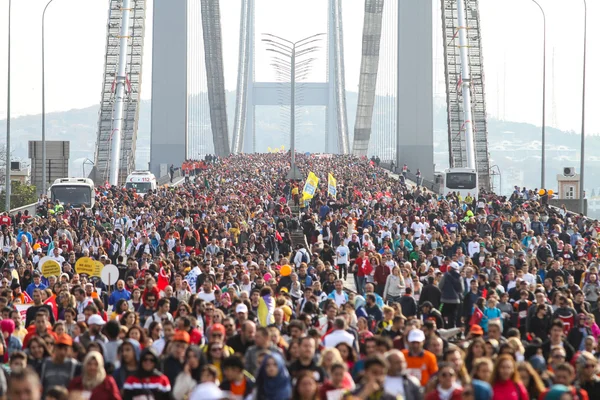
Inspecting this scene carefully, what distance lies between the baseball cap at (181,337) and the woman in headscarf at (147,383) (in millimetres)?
1117

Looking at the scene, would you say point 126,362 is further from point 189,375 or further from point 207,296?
point 207,296

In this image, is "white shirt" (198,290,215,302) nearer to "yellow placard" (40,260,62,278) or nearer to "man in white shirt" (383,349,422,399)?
"yellow placard" (40,260,62,278)

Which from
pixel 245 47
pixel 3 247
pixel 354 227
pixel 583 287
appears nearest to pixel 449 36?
pixel 354 227

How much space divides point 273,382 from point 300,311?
663 cm

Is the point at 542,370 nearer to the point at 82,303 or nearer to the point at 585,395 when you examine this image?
the point at 585,395

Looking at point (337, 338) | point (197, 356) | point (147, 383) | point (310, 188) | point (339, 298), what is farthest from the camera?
point (310, 188)

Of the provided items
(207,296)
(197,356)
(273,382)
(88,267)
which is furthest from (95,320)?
(88,267)

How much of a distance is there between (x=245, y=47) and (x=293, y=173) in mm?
113421

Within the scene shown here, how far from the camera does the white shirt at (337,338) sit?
38.1 feet

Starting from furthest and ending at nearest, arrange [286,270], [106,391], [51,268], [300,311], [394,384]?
1. [51,268]
2. [286,270]
3. [300,311]
4. [106,391]
5. [394,384]

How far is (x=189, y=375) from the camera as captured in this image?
965 cm

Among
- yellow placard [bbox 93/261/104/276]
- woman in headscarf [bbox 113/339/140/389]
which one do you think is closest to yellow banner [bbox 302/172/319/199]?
yellow placard [bbox 93/261/104/276]

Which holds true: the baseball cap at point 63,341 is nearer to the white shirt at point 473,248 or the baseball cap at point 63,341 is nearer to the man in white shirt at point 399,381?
the man in white shirt at point 399,381

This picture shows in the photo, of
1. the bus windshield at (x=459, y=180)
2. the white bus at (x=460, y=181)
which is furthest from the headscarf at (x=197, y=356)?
the bus windshield at (x=459, y=180)
